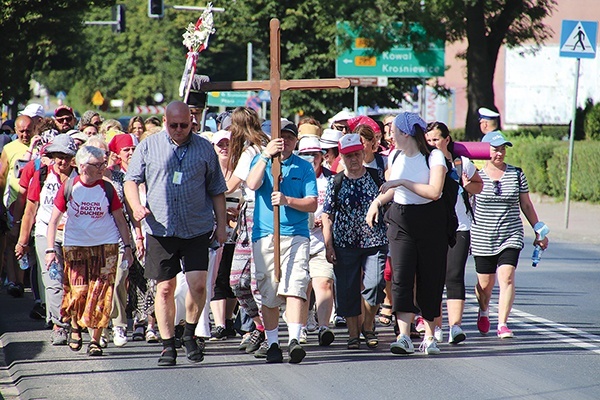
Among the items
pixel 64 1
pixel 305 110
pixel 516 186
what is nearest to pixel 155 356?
pixel 516 186

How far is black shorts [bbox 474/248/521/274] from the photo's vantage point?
10500mm

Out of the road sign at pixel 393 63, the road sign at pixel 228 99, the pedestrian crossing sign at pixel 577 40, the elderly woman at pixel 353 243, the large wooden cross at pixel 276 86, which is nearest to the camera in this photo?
the large wooden cross at pixel 276 86

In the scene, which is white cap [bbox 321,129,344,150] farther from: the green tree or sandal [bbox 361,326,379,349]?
the green tree

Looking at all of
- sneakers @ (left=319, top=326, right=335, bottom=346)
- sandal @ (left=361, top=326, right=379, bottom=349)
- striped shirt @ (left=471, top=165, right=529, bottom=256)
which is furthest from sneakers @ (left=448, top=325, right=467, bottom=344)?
sneakers @ (left=319, top=326, right=335, bottom=346)

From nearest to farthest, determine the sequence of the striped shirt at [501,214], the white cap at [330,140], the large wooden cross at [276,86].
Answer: the large wooden cross at [276,86], the striped shirt at [501,214], the white cap at [330,140]

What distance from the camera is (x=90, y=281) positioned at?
378 inches

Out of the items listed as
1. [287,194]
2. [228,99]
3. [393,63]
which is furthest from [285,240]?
[228,99]

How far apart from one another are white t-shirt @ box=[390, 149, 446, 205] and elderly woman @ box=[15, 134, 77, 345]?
271cm

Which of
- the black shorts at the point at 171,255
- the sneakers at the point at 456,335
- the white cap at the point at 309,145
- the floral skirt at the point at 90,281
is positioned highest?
the white cap at the point at 309,145

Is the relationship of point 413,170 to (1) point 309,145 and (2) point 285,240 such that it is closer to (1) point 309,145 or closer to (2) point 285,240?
(2) point 285,240

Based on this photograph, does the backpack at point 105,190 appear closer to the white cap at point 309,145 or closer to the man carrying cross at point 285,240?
the man carrying cross at point 285,240

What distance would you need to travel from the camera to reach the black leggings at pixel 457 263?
10.2m

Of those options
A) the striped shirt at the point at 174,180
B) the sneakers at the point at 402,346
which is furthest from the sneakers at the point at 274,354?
the striped shirt at the point at 174,180

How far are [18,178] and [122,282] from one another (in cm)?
302
